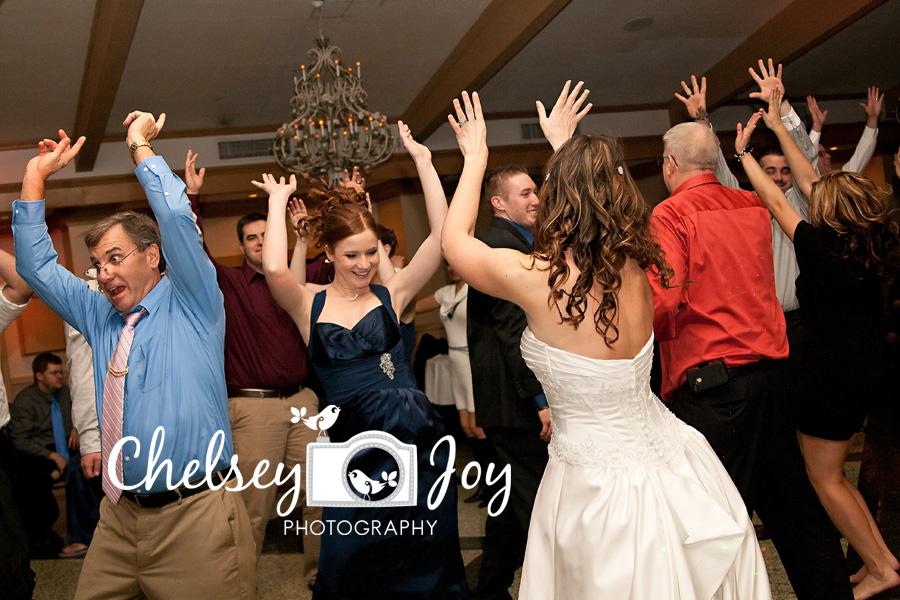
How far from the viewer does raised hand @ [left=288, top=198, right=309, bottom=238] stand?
110 inches

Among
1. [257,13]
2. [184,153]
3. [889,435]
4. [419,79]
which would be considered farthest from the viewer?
[184,153]

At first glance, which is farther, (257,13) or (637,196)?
(257,13)

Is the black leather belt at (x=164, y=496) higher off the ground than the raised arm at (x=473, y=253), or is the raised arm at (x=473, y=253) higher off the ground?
the raised arm at (x=473, y=253)

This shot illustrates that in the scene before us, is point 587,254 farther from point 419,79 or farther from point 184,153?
point 184,153

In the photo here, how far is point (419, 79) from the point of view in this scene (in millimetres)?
6113

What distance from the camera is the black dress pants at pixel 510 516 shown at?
8.68ft

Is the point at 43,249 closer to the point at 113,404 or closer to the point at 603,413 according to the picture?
the point at 113,404

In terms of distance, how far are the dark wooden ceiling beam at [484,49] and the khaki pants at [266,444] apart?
9.06 ft

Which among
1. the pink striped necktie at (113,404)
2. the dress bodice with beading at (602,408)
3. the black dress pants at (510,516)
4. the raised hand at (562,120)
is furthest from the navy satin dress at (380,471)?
the raised hand at (562,120)

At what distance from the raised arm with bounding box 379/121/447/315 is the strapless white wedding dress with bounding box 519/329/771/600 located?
2.58 feet

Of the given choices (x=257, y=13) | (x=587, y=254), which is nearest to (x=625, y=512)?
(x=587, y=254)

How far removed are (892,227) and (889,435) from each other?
3.15 meters

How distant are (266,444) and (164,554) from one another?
1.25 m

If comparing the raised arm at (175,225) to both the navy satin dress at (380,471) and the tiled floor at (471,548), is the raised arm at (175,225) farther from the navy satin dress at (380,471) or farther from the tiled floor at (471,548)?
the tiled floor at (471,548)
